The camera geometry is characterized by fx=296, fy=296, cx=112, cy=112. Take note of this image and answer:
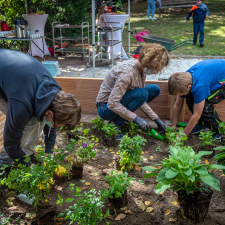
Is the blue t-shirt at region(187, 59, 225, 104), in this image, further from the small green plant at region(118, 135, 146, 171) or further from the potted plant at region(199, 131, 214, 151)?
the small green plant at region(118, 135, 146, 171)

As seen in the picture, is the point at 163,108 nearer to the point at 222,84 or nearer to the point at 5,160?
the point at 222,84

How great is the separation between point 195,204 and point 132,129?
159 centimetres

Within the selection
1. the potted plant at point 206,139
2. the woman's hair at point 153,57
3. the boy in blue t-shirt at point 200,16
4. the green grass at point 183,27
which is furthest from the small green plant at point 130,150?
the boy in blue t-shirt at point 200,16

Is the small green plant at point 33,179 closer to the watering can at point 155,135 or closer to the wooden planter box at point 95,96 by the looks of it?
the watering can at point 155,135

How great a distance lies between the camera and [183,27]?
13281 millimetres

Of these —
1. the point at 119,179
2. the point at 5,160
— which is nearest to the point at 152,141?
the point at 119,179

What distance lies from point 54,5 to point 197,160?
9.62 m

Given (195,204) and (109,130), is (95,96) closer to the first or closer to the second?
(109,130)

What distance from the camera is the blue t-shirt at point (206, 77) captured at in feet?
10.0

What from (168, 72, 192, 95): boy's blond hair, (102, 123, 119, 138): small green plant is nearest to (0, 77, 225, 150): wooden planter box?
(168, 72, 192, 95): boy's blond hair

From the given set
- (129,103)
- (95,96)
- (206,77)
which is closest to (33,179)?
(129,103)

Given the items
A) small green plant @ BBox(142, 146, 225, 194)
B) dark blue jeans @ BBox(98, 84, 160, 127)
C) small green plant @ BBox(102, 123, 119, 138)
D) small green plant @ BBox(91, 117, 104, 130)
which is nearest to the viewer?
small green plant @ BBox(142, 146, 225, 194)

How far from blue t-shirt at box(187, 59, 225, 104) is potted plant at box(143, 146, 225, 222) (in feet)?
3.52

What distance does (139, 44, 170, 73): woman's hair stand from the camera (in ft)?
10.0
